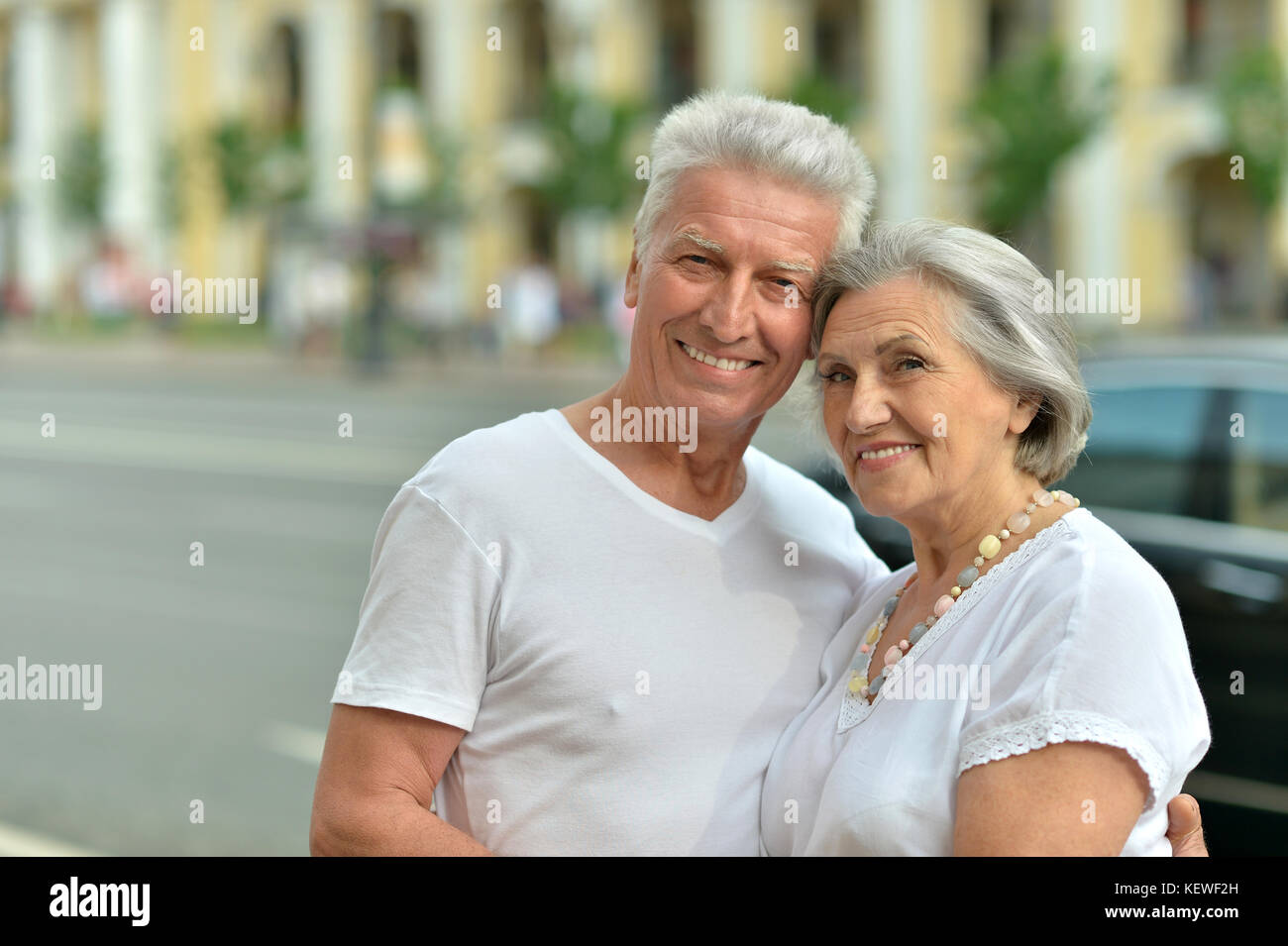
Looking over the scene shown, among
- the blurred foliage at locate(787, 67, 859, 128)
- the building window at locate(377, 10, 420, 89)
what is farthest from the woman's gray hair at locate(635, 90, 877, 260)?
the building window at locate(377, 10, 420, 89)

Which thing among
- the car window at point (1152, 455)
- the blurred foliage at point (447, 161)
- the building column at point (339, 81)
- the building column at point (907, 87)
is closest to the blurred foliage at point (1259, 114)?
the building column at point (907, 87)

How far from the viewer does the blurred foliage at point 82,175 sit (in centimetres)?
4544

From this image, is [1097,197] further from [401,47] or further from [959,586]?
[959,586]

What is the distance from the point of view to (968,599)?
2.19 meters

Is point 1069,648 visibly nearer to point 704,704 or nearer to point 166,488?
point 704,704

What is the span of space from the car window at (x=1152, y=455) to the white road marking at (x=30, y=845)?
3720mm

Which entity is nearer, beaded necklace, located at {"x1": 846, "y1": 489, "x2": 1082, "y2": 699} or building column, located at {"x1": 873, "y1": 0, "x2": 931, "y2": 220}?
beaded necklace, located at {"x1": 846, "y1": 489, "x2": 1082, "y2": 699}

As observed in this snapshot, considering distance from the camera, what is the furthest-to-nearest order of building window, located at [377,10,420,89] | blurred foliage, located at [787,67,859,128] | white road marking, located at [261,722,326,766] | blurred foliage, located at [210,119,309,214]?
building window, located at [377,10,420,89]
blurred foliage, located at [210,119,309,214]
blurred foliage, located at [787,67,859,128]
white road marking, located at [261,722,326,766]

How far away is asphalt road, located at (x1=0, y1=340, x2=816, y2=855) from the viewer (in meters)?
5.88

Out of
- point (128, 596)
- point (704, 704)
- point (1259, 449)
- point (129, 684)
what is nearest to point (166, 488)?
point (128, 596)

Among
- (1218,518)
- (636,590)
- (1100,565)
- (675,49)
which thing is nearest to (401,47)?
(675,49)

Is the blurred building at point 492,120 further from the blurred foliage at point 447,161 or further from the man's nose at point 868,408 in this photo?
the man's nose at point 868,408

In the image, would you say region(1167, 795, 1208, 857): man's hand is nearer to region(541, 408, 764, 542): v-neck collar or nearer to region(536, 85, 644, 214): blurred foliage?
region(541, 408, 764, 542): v-neck collar
